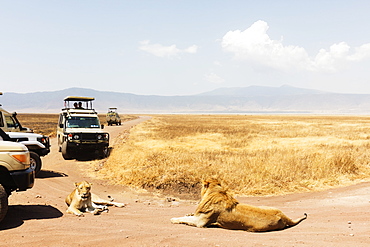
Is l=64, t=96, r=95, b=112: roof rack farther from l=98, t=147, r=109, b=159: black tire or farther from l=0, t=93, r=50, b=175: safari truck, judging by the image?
l=0, t=93, r=50, b=175: safari truck

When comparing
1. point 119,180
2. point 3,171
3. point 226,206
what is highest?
point 3,171

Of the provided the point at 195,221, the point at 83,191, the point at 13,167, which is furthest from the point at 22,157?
the point at 195,221

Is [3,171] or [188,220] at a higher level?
[3,171]

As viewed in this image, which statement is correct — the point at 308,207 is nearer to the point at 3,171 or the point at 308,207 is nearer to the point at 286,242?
the point at 286,242

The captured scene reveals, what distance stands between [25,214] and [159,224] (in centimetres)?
311

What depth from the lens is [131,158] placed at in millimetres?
14250

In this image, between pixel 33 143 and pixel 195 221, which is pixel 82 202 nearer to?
pixel 195 221

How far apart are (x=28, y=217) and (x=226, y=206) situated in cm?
435

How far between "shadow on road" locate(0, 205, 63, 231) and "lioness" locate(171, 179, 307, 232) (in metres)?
3.25

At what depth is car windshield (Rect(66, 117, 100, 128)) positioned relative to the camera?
1695cm

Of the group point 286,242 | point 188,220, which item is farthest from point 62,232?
point 286,242

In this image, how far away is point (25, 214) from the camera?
7008mm

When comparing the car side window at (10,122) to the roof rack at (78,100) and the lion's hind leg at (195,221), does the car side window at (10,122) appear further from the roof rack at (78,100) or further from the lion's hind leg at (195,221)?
the lion's hind leg at (195,221)

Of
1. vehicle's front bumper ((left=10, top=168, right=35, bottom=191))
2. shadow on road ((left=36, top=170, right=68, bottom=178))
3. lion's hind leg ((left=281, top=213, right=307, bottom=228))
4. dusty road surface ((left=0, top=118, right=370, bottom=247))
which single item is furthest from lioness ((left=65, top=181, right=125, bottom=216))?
shadow on road ((left=36, top=170, right=68, bottom=178))
